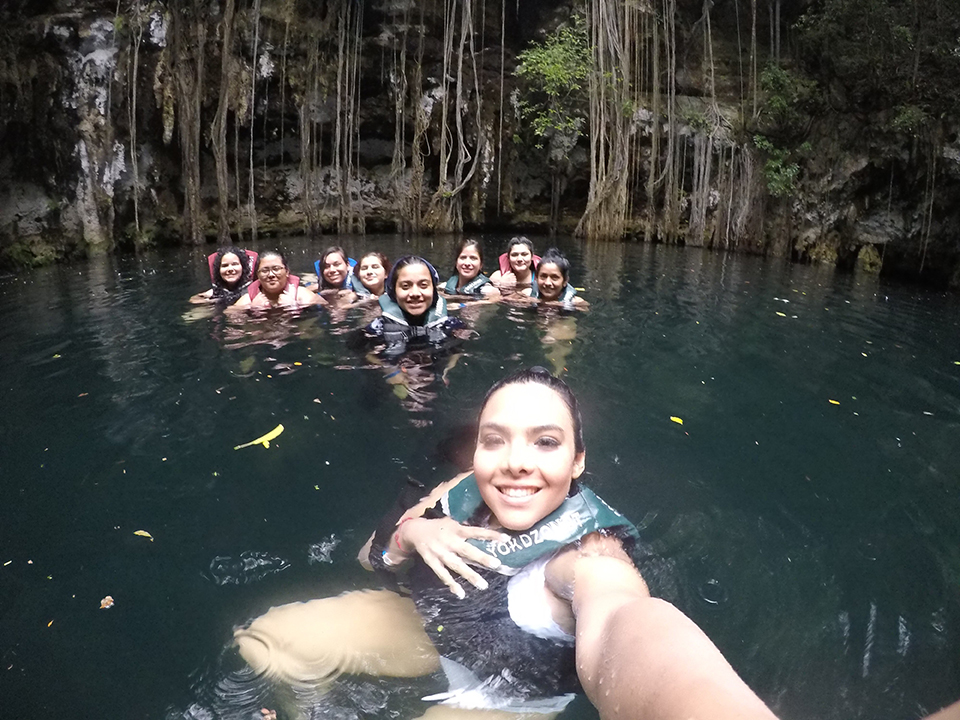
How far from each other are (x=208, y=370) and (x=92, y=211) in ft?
25.6

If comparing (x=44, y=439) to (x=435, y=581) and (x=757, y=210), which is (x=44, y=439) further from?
(x=757, y=210)

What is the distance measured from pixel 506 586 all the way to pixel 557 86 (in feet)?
46.8

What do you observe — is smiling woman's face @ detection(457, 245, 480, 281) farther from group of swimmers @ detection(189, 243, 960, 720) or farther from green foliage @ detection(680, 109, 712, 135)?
green foliage @ detection(680, 109, 712, 135)

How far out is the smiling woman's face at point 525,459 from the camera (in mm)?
1616

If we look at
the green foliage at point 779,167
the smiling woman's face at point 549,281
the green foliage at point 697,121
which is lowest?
the smiling woman's face at point 549,281

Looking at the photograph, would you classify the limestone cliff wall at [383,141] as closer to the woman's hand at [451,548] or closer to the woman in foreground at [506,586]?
the woman in foreground at [506,586]

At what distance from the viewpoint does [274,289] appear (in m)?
5.86

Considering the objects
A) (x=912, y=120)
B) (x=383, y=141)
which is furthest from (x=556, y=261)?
(x=383, y=141)

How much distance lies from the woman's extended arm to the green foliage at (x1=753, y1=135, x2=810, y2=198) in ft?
42.4

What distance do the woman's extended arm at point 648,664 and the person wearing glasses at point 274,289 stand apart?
4888 mm

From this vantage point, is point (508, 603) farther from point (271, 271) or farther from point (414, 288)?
point (271, 271)

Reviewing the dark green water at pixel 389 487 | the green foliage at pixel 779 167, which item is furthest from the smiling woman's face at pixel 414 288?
the green foliage at pixel 779 167

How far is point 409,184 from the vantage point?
16.0 metres

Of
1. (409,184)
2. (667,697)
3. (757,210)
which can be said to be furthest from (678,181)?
(667,697)
